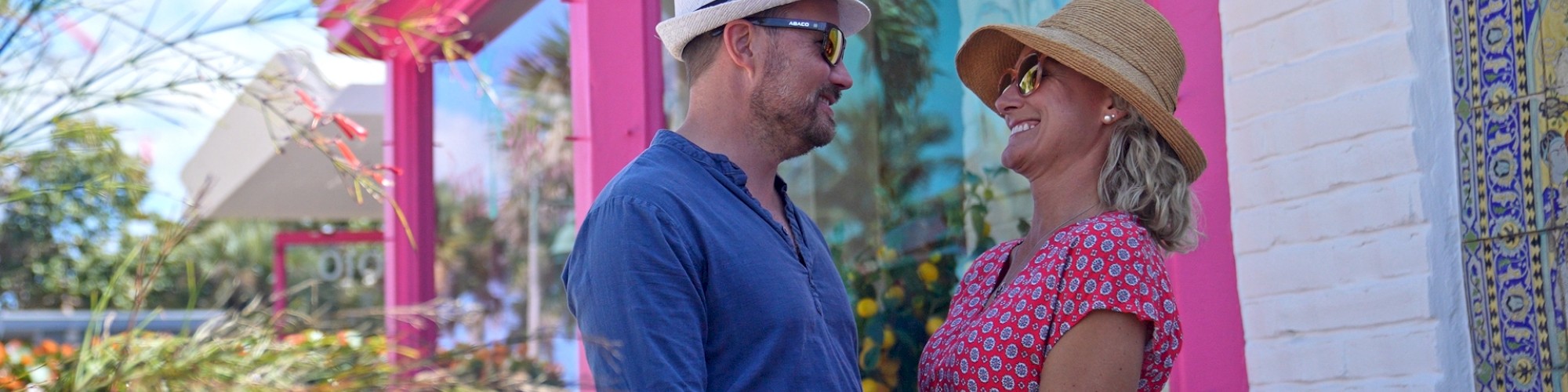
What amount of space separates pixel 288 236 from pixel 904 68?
678cm

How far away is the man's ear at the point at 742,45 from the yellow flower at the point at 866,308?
5.49 ft

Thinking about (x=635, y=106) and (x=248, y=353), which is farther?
(x=635, y=106)

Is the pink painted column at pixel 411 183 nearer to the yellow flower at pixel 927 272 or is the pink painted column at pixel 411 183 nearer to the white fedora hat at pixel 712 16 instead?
the yellow flower at pixel 927 272

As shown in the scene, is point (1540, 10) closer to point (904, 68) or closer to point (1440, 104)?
point (1440, 104)

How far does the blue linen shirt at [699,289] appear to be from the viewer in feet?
6.09

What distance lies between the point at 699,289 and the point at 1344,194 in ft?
4.60

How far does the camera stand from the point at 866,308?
3.82 meters

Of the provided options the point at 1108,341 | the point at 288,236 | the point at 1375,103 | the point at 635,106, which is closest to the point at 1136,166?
the point at 1108,341

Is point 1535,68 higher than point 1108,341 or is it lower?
higher

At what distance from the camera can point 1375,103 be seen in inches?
103

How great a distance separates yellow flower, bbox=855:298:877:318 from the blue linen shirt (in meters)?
1.62

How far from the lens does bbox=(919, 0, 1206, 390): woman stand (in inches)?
84.0

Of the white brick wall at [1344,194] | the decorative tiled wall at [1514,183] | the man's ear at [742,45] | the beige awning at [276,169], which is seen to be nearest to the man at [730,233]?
the man's ear at [742,45]

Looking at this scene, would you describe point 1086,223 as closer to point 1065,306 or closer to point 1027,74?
point 1065,306
